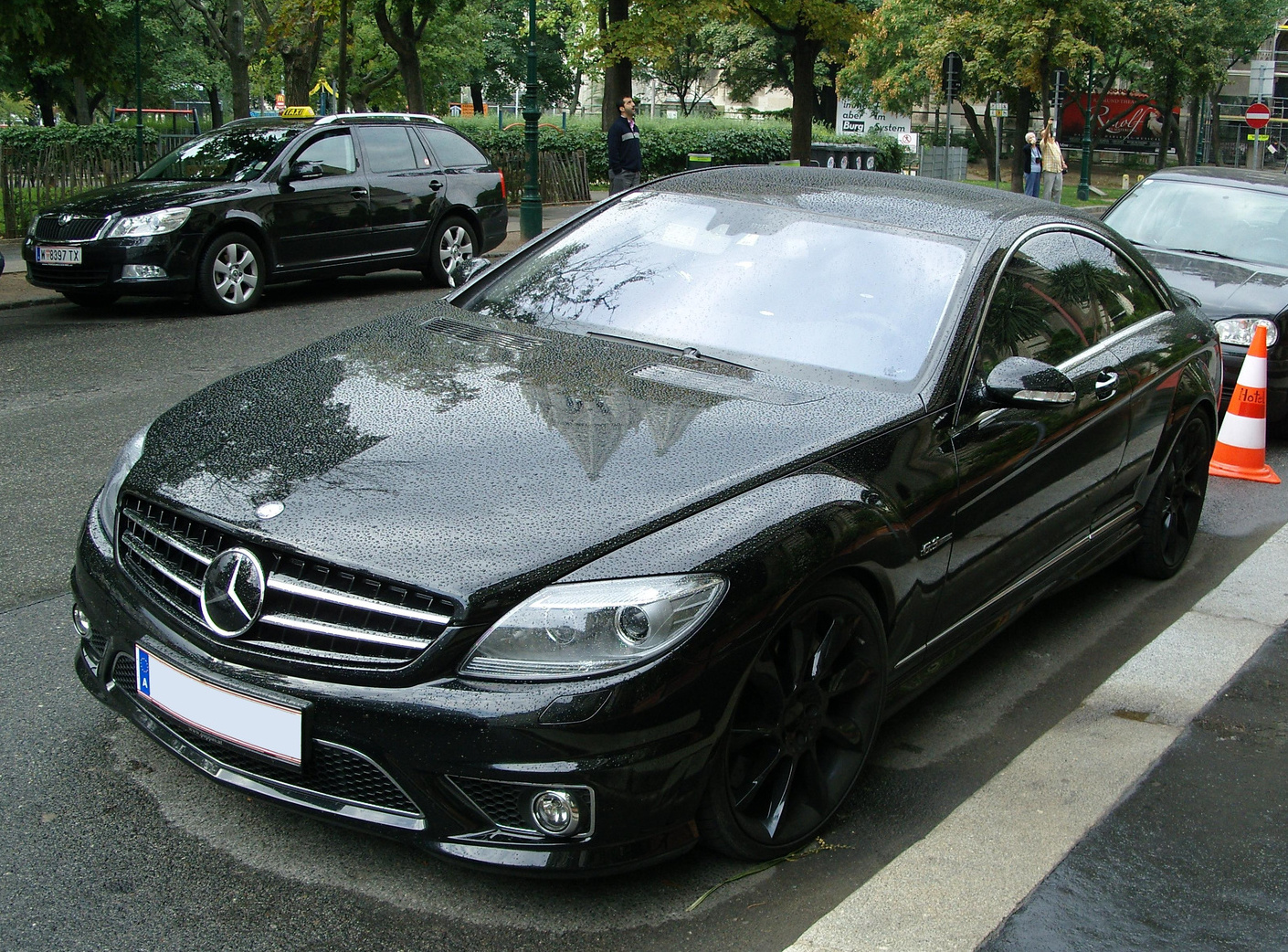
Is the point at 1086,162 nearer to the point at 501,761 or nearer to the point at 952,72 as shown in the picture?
the point at 952,72

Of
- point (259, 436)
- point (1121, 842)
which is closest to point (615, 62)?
point (259, 436)

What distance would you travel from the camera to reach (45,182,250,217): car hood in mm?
11191

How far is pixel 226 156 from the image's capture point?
1213 centimetres

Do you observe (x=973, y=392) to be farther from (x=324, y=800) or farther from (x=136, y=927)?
(x=136, y=927)

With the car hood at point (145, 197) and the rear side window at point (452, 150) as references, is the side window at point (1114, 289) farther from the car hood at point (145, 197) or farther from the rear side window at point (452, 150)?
the rear side window at point (452, 150)

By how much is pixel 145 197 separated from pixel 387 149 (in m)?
2.56

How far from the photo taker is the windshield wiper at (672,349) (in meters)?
3.79

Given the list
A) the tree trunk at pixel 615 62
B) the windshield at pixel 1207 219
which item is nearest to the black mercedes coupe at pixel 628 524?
the windshield at pixel 1207 219

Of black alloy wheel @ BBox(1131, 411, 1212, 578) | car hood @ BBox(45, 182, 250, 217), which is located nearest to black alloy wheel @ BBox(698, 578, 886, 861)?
black alloy wheel @ BBox(1131, 411, 1212, 578)

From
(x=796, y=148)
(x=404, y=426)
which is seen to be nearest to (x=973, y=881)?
(x=404, y=426)

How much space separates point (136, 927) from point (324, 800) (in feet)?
1.51

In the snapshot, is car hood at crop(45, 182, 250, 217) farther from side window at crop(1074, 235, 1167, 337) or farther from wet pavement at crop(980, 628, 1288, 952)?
wet pavement at crop(980, 628, 1288, 952)

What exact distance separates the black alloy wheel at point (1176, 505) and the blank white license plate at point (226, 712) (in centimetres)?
367

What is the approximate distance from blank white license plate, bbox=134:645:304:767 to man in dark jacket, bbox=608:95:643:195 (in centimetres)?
1758
